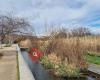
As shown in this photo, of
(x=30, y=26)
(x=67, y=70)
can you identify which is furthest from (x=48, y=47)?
(x=30, y=26)

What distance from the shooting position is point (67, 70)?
416 inches

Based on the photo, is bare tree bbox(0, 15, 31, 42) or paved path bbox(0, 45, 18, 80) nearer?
paved path bbox(0, 45, 18, 80)

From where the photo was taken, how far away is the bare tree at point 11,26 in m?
32.9

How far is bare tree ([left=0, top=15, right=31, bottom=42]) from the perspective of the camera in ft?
108

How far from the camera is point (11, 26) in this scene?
34.8 m

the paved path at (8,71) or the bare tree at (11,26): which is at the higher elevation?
the bare tree at (11,26)

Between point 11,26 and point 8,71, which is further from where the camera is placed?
point 11,26

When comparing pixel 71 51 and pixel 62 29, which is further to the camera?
pixel 62 29

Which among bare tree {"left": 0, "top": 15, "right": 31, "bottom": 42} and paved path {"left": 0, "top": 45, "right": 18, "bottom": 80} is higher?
bare tree {"left": 0, "top": 15, "right": 31, "bottom": 42}

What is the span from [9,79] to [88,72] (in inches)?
164

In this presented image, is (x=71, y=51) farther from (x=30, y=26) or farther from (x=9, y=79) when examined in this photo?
(x=30, y=26)

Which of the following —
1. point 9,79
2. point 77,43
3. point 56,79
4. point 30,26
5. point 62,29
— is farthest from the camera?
point 30,26

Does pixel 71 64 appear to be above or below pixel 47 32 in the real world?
below

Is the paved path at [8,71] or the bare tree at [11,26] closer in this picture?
the paved path at [8,71]
